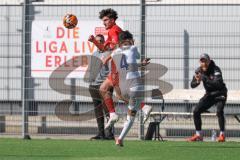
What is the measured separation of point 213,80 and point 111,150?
385cm

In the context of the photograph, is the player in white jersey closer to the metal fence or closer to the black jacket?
the black jacket

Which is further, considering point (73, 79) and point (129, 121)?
point (73, 79)

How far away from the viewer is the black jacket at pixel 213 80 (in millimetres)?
19391

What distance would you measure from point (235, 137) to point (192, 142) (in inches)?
69.1

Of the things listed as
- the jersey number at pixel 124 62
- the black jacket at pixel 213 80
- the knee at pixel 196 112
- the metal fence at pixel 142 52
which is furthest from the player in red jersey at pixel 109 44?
the metal fence at pixel 142 52

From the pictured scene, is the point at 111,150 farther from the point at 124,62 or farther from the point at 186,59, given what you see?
the point at 186,59

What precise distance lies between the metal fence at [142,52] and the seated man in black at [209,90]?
0.99 meters

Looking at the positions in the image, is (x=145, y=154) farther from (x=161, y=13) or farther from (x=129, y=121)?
(x=161, y=13)

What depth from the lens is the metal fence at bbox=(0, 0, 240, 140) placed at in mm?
20344

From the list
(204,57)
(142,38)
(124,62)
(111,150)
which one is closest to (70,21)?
(142,38)

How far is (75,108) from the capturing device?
21312mm

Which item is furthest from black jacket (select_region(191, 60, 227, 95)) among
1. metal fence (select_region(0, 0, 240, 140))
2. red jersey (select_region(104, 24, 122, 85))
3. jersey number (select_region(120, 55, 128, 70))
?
jersey number (select_region(120, 55, 128, 70))

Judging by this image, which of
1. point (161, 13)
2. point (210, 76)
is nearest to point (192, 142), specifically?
point (210, 76)

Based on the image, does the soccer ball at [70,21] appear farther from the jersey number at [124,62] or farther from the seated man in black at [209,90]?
the jersey number at [124,62]
